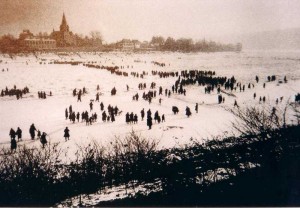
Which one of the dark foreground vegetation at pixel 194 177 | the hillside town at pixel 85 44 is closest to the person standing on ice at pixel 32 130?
the dark foreground vegetation at pixel 194 177

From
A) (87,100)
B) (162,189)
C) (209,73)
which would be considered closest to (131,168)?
(162,189)

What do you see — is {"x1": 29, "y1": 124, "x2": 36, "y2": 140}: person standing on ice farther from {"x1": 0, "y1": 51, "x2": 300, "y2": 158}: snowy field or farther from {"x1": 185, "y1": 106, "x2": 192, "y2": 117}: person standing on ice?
{"x1": 185, "y1": 106, "x2": 192, "y2": 117}: person standing on ice

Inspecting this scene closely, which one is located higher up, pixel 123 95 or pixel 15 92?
pixel 15 92

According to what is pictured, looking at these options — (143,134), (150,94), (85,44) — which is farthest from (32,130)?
(85,44)

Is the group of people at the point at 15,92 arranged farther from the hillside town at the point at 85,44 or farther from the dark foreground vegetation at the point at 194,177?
the dark foreground vegetation at the point at 194,177

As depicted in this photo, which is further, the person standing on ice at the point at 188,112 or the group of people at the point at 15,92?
the person standing on ice at the point at 188,112

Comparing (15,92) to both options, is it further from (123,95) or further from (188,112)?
(188,112)
